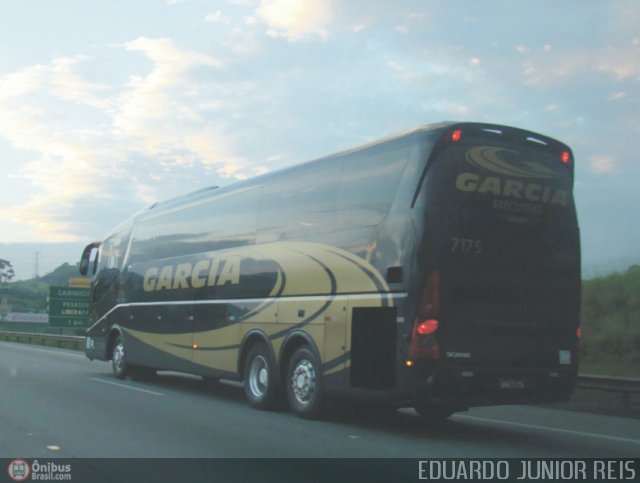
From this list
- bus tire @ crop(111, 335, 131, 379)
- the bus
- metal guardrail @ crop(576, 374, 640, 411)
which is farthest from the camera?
bus tire @ crop(111, 335, 131, 379)

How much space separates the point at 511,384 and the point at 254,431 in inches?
137

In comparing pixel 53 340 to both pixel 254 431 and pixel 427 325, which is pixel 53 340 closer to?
pixel 254 431

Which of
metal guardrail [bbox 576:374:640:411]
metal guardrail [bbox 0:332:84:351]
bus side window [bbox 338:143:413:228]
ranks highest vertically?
bus side window [bbox 338:143:413:228]

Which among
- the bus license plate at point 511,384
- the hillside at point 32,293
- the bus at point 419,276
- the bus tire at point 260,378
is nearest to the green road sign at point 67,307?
the bus tire at point 260,378

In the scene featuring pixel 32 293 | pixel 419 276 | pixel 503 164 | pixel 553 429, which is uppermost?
pixel 503 164

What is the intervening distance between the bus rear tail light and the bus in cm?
2

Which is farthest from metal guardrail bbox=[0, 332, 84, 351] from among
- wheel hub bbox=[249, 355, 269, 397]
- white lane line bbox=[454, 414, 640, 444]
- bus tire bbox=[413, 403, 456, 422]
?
white lane line bbox=[454, 414, 640, 444]

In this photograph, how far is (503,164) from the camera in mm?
10742

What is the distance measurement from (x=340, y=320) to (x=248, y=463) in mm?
3322

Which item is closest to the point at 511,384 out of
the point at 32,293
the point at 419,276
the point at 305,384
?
the point at 419,276

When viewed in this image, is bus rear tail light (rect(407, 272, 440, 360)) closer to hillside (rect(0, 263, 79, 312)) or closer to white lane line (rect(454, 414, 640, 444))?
white lane line (rect(454, 414, 640, 444))

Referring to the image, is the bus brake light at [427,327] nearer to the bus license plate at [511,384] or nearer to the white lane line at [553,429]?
the bus license plate at [511,384]

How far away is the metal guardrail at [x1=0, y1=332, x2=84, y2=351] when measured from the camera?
3825 cm

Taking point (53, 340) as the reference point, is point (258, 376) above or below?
above
